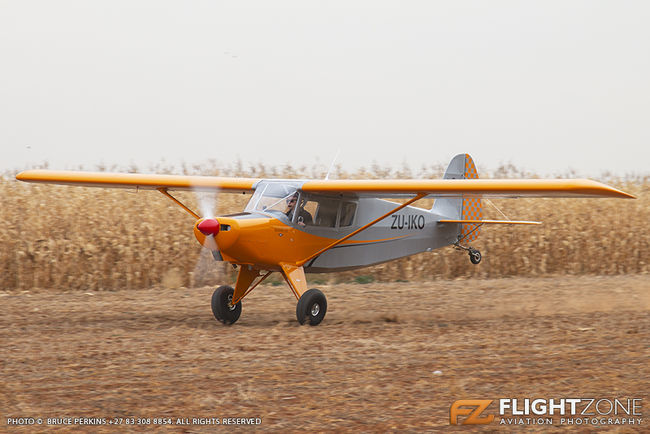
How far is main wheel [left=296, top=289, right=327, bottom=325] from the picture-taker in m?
9.67

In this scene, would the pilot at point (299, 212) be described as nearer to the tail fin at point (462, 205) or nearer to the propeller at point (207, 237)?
the propeller at point (207, 237)

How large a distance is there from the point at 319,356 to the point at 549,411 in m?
2.92

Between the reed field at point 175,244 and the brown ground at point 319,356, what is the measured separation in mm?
1384

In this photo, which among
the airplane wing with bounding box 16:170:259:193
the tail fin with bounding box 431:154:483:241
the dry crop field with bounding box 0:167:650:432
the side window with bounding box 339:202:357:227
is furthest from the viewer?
the tail fin with bounding box 431:154:483:241

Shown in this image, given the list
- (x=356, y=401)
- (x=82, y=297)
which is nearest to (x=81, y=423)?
(x=356, y=401)

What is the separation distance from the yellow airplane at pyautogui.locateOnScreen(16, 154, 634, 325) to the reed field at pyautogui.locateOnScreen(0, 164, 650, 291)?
2.84 m

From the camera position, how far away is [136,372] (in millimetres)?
7086

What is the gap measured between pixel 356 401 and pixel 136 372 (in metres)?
2.51

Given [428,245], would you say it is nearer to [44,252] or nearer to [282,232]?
[282,232]

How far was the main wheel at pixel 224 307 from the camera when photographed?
10047 millimetres

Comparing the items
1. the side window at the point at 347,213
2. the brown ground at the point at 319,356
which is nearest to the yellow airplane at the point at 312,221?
the side window at the point at 347,213

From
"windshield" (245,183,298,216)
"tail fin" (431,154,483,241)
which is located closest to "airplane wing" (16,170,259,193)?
"windshield" (245,183,298,216)

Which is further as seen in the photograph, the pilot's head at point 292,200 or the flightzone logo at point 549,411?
the pilot's head at point 292,200

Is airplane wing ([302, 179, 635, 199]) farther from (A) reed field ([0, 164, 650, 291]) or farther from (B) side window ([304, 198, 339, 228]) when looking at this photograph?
(A) reed field ([0, 164, 650, 291])
